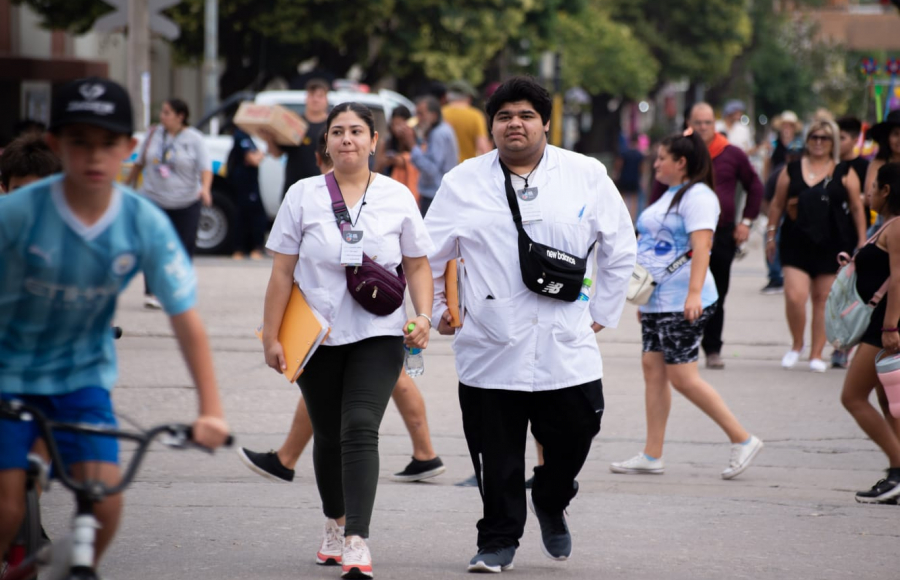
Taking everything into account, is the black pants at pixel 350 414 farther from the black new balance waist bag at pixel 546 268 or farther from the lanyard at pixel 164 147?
the lanyard at pixel 164 147

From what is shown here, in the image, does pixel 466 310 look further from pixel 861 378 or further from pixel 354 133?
→ pixel 861 378

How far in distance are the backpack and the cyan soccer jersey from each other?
400cm

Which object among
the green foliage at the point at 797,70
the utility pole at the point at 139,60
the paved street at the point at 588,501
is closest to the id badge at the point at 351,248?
the paved street at the point at 588,501

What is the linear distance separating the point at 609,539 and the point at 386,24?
26.1 meters

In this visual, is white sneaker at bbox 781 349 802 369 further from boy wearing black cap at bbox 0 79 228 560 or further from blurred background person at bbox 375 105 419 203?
boy wearing black cap at bbox 0 79 228 560

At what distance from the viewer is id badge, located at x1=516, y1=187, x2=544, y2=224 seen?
16.9 ft

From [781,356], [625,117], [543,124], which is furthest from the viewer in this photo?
[625,117]

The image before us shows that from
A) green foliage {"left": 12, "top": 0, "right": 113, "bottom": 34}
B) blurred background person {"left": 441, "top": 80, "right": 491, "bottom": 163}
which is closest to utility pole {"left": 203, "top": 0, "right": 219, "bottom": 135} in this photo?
green foliage {"left": 12, "top": 0, "right": 113, "bottom": 34}

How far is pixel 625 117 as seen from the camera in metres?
76.8

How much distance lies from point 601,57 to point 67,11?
23.7 m

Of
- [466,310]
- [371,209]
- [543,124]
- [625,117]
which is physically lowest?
[625,117]

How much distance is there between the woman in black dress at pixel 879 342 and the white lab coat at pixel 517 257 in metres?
1.81

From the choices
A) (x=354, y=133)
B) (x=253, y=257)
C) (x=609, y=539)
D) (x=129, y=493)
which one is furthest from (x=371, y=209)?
(x=253, y=257)

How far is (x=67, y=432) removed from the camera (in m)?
3.68
